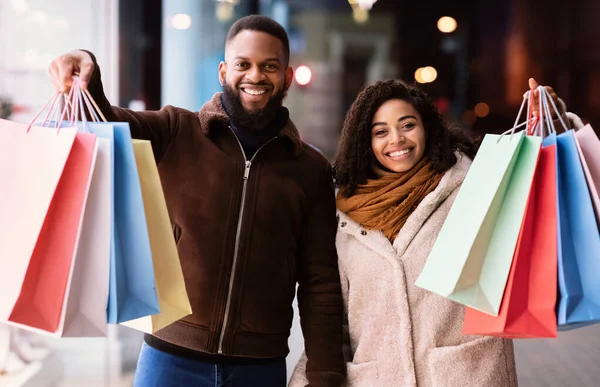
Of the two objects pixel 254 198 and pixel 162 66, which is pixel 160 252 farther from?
pixel 162 66

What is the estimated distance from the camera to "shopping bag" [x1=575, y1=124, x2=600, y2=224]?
4.46 feet

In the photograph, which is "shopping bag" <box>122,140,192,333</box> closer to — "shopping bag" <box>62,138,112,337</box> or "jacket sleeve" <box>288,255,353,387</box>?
"shopping bag" <box>62,138,112,337</box>

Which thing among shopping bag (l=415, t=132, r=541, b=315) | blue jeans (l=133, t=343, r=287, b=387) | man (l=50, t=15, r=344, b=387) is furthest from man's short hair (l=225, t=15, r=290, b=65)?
blue jeans (l=133, t=343, r=287, b=387)

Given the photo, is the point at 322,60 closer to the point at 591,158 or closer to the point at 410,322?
the point at 410,322

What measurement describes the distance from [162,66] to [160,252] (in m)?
6.19

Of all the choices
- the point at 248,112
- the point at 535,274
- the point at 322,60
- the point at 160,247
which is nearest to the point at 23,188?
the point at 160,247

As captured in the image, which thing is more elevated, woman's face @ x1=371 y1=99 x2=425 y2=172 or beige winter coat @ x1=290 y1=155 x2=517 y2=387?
woman's face @ x1=371 y1=99 x2=425 y2=172

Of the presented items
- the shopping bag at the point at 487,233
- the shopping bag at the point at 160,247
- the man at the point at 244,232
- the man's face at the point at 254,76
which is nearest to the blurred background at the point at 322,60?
the man at the point at 244,232

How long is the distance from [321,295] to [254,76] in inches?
26.3

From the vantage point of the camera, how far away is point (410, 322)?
1.88 m

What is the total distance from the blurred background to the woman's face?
2.72m

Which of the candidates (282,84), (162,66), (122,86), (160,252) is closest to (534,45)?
(162,66)

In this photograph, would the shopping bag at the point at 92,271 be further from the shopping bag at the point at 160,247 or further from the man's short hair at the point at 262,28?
the man's short hair at the point at 262,28

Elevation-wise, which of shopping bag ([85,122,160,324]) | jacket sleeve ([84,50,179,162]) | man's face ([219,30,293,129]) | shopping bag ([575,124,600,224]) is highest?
man's face ([219,30,293,129])
